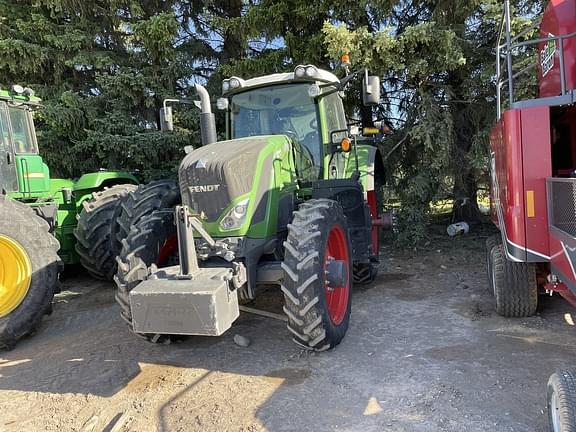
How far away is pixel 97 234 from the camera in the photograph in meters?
6.18

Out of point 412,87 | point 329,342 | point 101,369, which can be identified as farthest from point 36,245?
point 412,87

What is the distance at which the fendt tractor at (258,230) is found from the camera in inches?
130

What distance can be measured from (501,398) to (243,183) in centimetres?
251

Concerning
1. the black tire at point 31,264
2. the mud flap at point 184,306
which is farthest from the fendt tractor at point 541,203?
the black tire at point 31,264

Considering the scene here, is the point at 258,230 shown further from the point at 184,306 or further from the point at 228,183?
the point at 184,306

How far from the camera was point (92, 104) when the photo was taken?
8984 millimetres

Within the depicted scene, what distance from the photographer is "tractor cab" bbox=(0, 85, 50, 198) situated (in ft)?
19.6

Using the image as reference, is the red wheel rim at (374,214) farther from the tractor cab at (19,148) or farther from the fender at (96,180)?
the tractor cab at (19,148)

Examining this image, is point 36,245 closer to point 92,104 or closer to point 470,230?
point 92,104

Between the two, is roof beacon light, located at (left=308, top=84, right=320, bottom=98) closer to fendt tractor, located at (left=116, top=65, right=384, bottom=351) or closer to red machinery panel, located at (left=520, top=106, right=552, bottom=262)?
fendt tractor, located at (left=116, top=65, right=384, bottom=351)

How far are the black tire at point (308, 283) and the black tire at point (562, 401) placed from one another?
1.64 meters

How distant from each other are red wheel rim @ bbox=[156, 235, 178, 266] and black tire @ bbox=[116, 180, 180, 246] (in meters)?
0.36

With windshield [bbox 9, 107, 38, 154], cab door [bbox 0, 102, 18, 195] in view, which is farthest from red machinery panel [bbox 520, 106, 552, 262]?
windshield [bbox 9, 107, 38, 154]

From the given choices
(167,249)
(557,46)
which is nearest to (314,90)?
(167,249)
